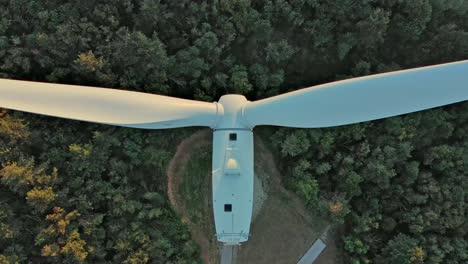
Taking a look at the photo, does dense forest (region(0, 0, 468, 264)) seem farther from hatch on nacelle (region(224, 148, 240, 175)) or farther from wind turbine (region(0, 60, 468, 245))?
hatch on nacelle (region(224, 148, 240, 175))

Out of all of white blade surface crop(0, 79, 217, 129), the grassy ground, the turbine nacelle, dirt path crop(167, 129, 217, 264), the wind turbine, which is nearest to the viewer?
the wind turbine

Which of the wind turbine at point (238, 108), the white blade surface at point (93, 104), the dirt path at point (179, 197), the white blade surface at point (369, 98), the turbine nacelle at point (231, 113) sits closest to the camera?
the white blade surface at point (369, 98)

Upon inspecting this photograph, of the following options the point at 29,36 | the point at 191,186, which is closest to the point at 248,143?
the point at 191,186

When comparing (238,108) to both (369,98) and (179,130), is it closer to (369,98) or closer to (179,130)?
(179,130)

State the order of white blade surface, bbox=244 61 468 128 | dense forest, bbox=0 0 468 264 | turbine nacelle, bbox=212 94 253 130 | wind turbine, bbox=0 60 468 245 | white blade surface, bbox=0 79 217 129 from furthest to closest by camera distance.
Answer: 1. turbine nacelle, bbox=212 94 253 130
2. dense forest, bbox=0 0 468 264
3. white blade surface, bbox=0 79 217 129
4. wind turbine, bbox=0 60 468 245
5. white blade surface, bbox=244 61 468 128

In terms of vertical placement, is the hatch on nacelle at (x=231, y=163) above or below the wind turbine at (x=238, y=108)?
below

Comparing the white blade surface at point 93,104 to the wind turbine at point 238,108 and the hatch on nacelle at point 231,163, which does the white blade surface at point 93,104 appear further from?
the hatch on nacelle at point 231,163

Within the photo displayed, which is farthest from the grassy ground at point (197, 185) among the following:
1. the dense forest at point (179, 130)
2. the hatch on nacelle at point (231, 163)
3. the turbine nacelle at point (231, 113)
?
the turbine nacelle at point (231, 113)

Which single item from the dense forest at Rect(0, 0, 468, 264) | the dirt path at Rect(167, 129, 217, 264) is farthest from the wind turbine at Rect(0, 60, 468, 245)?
the dirt path at Rect(167, 129, 217, 264)
